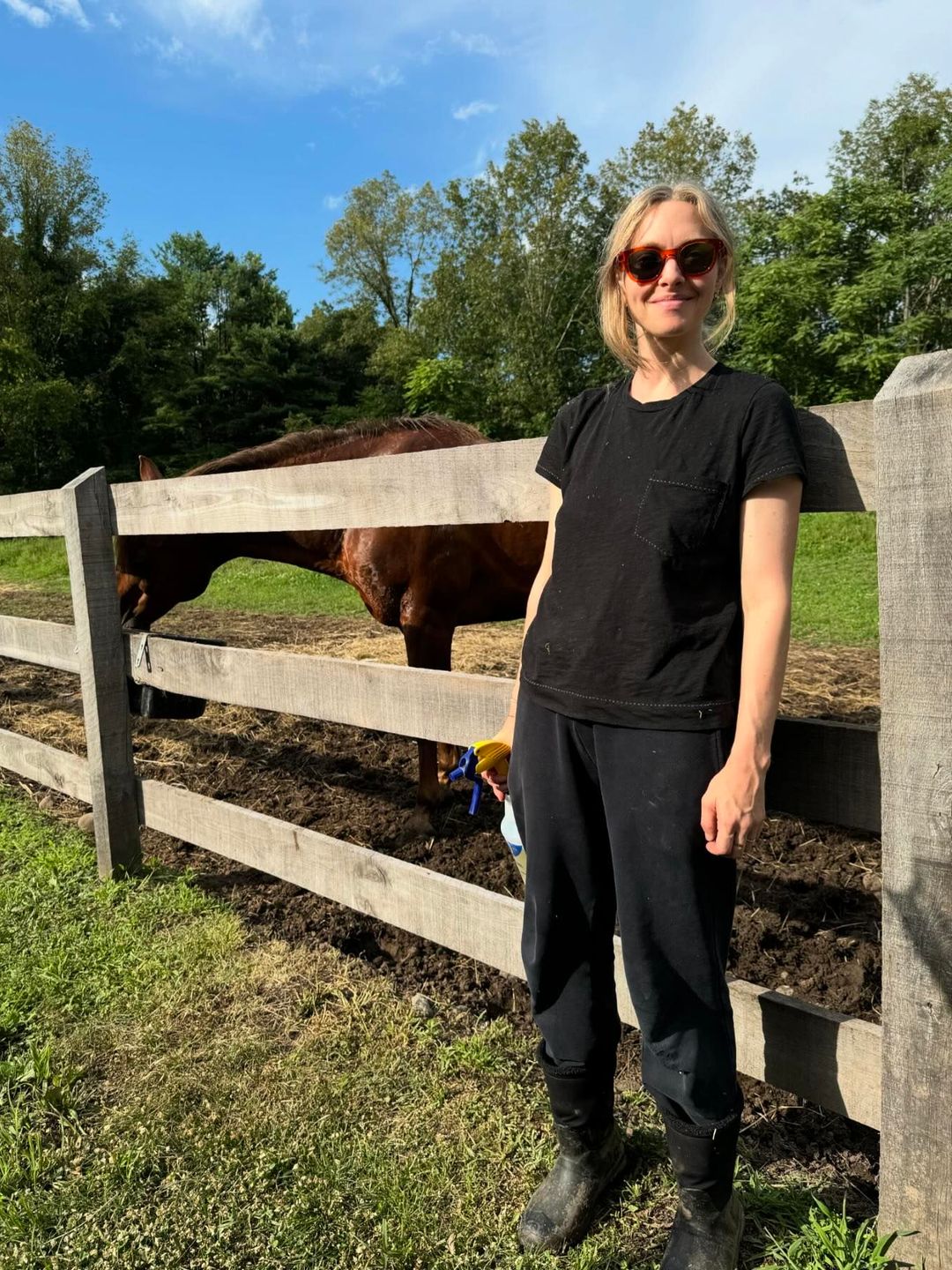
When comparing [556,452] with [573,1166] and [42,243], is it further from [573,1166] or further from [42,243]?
[42,243]

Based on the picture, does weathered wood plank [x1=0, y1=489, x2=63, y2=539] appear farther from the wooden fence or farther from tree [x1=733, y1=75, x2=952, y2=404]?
tree [x1=733, y1=75, x2=952, y2=404]

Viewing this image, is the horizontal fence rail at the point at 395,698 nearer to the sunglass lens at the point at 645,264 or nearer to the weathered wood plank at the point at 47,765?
the weathered wood plank at the point at 47,765

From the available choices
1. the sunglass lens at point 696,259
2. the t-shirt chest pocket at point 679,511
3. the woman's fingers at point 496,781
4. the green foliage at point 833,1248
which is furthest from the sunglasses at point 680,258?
the green foliage at point 833,1248

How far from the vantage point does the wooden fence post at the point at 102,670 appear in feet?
11.1

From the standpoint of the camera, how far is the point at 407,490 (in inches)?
93.7

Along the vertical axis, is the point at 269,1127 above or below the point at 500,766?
below

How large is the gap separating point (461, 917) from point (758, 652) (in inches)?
55.3

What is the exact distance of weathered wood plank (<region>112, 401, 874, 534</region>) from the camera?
4.99 ft

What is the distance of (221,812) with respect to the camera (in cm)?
319

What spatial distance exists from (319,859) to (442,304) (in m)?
39.4

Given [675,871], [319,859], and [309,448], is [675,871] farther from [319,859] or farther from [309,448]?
[309,448]

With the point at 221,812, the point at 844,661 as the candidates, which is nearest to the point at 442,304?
the point at 844,661

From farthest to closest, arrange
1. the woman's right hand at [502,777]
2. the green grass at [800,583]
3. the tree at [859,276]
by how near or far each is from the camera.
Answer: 1. the tree at [859,276]
2. the green grass at [800,583]
3. the woman's right hand at [502,777]

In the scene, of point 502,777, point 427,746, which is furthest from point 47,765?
point 502,777
